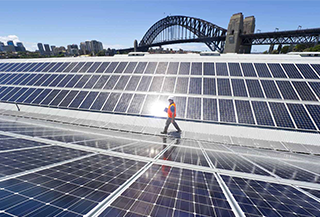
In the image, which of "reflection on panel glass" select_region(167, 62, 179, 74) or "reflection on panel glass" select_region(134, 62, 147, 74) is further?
"reflection on panel glass" select_region(134, 62, 147, 74)

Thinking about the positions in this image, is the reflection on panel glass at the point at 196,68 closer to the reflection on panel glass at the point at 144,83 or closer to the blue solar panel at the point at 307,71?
A: the reflection on panel glass at the point at 144,83

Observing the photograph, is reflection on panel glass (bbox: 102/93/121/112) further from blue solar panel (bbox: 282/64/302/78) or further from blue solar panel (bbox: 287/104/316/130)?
blue solar panel (bbox: 282/64/302/78)

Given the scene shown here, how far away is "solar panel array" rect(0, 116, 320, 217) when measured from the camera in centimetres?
370

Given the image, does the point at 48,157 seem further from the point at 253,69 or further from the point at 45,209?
the point at 253,69

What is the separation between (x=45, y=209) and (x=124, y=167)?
3001 mm

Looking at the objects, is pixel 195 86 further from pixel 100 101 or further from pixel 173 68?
pixel 100 101

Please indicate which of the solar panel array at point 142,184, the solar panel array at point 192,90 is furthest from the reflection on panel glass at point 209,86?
the solar panel array at point 142,184

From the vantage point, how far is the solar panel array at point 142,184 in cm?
370

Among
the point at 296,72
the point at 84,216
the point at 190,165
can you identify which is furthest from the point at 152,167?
the point at 296,72

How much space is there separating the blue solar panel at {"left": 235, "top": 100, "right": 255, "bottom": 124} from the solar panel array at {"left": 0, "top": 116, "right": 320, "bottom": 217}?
4807mm

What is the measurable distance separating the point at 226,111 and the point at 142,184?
1140 centimetres

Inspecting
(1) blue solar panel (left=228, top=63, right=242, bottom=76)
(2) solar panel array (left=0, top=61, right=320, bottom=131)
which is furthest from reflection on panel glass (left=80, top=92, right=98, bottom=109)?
(1) blue solar panel (left=228, top=63, right=242, bottom=76)

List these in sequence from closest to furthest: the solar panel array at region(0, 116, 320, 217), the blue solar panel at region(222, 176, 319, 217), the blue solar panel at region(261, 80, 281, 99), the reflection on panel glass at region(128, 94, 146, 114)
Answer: the solar panel array at region(0, 116, 320, 217) < the blue solar panel at region(222, 176, 319, 217) < the blue solar panel at region(261, 80, 281, 99) < the reflection on panel glass at region(128, 94, 146, 114)

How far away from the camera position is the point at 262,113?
41.4 feet
